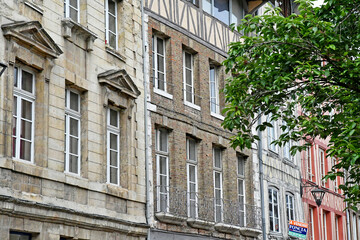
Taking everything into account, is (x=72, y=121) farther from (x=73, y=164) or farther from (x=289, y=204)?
(x=289, y=204)

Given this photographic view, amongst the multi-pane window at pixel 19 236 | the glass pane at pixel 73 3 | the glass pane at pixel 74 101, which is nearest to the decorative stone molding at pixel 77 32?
the glass pane at pixel 73 3

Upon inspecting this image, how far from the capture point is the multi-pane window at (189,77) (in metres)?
23.8

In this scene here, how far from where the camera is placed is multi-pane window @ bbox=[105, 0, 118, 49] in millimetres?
19484

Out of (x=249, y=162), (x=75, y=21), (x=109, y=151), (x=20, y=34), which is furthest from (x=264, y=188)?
(x=20, y=34)

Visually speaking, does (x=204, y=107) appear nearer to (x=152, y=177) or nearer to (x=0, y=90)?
(x=152, y=177)

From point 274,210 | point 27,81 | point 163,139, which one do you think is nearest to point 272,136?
point 274,210

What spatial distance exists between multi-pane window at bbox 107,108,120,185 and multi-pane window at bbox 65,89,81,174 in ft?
4.57

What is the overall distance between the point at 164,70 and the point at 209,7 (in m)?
4.09

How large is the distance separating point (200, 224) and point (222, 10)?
742cm

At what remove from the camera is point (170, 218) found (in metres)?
21.1

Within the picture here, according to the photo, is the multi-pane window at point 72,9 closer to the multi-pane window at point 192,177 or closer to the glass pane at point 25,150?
the glass pane at point 25,150

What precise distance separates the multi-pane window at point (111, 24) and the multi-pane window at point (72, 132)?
89.2 inches

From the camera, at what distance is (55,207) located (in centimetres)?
1585

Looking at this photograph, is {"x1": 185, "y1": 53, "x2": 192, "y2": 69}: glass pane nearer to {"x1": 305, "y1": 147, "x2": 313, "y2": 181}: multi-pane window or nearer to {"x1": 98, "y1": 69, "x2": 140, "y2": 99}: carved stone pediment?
{"x1": 98, "y1": 69, "x2": 140, "y2": 99}: carved stone pediment
